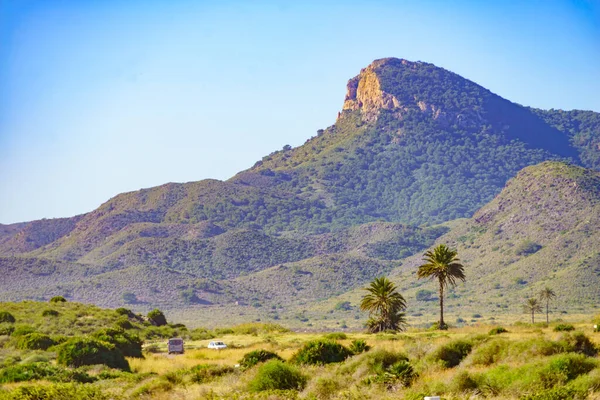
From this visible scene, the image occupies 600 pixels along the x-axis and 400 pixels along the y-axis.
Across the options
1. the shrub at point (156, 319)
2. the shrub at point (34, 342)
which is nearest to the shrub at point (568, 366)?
the shrub at point (34, 342)

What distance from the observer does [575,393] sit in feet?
76.9

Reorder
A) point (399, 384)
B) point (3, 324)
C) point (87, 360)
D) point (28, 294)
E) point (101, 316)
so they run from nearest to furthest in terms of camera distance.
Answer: point (399, 384), point (87, 360), point (3, 324), point (101, 316), point (28, 294)

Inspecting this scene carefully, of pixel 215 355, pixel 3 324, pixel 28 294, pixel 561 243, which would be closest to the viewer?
pixel 215 355

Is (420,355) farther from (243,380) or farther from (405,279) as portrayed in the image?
(405,279)

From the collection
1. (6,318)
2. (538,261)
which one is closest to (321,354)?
(6,318)

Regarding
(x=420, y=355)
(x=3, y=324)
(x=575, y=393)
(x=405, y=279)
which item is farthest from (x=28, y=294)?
(x=575, y=393)

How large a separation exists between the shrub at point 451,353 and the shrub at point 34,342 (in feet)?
86.2

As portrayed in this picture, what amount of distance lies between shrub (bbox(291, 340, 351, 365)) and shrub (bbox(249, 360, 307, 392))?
604cm

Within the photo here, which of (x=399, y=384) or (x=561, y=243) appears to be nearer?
(x=399, y=384)

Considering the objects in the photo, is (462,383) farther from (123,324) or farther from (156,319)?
(156,319)

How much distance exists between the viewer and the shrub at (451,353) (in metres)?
33.4

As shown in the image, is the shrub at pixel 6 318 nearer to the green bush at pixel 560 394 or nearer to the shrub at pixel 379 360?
the shrub at pixel 379 360

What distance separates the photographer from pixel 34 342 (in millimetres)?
51250

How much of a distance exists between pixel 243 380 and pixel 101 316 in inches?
1943
